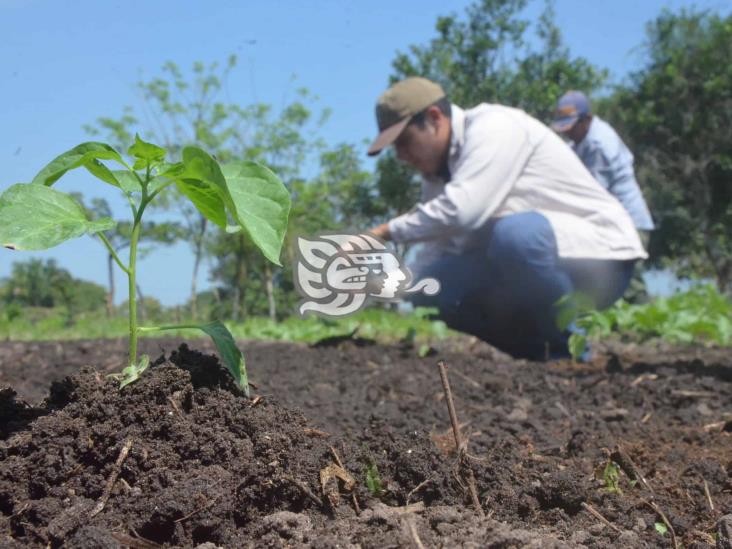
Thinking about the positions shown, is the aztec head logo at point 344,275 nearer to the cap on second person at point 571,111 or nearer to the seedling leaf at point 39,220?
the seedling leaf at point 39,220

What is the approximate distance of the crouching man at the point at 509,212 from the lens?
479 cm

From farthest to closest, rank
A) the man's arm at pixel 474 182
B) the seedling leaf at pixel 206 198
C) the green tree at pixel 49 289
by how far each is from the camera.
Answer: the green tree at pixel 49 289 < the man's arm at pixel 474 182 < the seedling leaf at pixel 206 198

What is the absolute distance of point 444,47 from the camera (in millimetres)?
23031

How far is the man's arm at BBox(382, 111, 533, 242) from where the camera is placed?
4.73m

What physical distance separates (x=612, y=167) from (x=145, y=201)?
5984mm

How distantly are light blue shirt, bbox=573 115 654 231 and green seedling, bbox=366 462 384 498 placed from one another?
18.7ft

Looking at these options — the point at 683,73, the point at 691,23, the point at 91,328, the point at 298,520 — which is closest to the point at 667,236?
the point at 683,73

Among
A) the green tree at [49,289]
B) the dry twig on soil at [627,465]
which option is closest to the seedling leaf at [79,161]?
the dry twig on soil at [627,465]

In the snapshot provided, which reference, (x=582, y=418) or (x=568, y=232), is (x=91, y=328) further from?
(x=582, y=418)

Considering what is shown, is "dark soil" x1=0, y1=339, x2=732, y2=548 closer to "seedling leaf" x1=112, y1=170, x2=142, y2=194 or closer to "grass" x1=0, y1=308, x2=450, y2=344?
"seedling leaf" x1=112, y1=170, x2=142, y2=194

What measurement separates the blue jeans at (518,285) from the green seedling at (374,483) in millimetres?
3531

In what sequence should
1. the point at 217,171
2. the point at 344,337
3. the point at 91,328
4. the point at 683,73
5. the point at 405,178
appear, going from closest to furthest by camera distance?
the point at 217,171
the point at 344,337
the point at 91,328
the point at 405,178
the point at 683,73

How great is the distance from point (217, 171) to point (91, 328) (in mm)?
8398

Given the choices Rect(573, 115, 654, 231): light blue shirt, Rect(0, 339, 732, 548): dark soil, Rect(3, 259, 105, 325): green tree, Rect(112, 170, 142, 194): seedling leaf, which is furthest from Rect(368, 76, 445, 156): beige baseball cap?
Rect(3, 259, 105, 325): green tree
